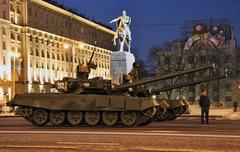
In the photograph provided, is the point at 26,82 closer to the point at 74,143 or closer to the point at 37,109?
the point at 37,109

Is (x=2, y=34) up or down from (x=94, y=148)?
up

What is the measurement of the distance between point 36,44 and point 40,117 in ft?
265

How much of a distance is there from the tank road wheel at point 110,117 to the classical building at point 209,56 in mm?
42618

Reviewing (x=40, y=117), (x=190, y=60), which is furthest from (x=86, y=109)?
(x=190, y=60)

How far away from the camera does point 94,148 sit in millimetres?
14516

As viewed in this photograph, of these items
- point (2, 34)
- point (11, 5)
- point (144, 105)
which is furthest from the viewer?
point (11, 5)

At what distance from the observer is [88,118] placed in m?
24.1

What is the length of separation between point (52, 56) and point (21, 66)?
12595mm

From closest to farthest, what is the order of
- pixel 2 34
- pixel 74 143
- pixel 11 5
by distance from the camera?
pixel 74 143, pixel 2 34, pixel 11 5

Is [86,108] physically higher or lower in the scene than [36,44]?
lower

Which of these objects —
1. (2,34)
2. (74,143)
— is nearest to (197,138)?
(74,143)

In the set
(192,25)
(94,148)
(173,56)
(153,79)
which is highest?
(192,25)

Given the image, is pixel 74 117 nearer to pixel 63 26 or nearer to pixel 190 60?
pixel 190 60

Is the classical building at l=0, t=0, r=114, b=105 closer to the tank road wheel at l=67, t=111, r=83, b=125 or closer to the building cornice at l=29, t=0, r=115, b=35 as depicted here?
the building cornice at l=29, t=0, r=115, b=35
